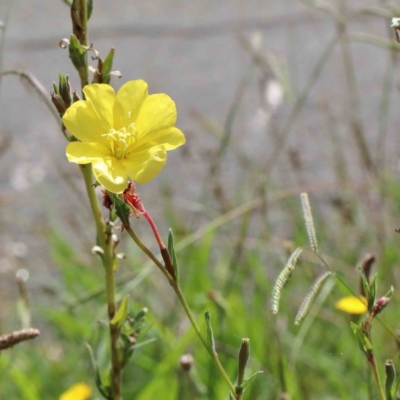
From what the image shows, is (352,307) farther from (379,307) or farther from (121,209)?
(121,209)

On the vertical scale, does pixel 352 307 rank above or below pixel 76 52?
below

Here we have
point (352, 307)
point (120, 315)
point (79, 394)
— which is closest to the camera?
point (120, 315)

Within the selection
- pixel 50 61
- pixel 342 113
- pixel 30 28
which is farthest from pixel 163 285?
pixel 30 28

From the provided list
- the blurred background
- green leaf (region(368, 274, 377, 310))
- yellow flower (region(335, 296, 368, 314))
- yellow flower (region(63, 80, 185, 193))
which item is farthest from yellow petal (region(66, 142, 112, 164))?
yellow flower (region(335, 296, 368, 314))

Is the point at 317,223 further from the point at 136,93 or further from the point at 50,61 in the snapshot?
the point at 50,61

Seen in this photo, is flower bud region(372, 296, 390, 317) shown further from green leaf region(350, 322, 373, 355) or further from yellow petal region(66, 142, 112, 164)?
yellow petal region(66, 142, 112, 164)

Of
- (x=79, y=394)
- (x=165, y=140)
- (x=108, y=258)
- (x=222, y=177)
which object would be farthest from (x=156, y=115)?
(x=222, y=177)
